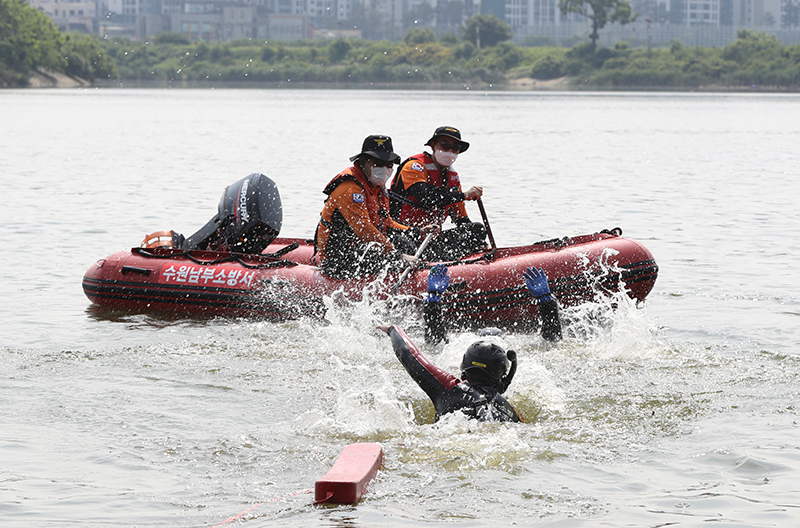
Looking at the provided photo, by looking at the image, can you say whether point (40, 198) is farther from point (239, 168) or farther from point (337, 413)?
point (337, 413)

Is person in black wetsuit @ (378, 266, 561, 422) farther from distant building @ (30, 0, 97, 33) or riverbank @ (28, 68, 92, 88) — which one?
distant building @ (30, 0, 97, 33)

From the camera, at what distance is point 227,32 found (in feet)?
441

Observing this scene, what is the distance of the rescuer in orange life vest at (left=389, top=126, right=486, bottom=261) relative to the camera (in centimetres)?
→ 912

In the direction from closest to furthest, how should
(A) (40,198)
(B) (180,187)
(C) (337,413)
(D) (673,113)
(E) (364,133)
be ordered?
(C) (337,413), (A) (40,198), (B) (180,187), (E) (364,133), (D) (673,113)

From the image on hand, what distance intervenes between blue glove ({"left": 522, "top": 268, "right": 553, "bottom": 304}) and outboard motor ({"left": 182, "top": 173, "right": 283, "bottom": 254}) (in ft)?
8.87

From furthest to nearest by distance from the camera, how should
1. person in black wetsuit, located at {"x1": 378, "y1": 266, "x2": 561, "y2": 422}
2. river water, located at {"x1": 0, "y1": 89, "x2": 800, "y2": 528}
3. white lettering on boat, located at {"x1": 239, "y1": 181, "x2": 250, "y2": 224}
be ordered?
1. white lettering on boat, located at {"x1": 239, "y1": 181, "x2": 250, "y2": 224}
2. person in black wetsuit, located at {"x1": 378, "y1": 266, "x2": 561, "y2": 422}
3. river water, located at {"x1": 0, "y1": 89, "x2": 800, "y2": 528}

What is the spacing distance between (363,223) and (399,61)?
9397cm

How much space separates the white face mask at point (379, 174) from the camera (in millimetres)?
8312

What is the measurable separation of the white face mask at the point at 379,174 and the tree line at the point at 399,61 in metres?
80.7

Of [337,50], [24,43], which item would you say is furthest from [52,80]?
[337,50]

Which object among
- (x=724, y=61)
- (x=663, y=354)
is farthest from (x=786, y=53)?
(x=663, y=354)

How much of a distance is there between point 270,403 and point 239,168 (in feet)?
61.3

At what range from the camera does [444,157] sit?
9180 mm

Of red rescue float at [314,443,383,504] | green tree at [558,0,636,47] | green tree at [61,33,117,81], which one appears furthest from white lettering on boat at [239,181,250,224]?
green tree at [558,0,636,47]
